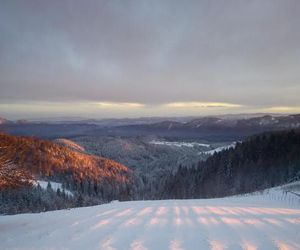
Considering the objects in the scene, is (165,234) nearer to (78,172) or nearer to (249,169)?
(249,169)

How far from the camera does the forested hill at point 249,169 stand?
78125 mm

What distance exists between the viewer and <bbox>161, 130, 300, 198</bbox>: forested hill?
256 feet

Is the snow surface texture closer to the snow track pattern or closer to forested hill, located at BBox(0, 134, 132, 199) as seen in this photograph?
the snow track pattern

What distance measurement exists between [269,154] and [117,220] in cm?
8302

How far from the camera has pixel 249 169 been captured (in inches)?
3452

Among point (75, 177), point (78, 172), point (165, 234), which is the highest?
point (165, 234)

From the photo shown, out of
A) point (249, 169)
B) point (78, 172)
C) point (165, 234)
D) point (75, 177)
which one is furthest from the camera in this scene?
point (78, 172)

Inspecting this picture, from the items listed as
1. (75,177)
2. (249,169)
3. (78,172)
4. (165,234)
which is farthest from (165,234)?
(78,172)

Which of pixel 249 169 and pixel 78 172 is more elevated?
pixel 249 169

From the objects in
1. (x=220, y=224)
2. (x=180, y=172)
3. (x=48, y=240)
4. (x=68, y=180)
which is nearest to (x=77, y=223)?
(x=48, y=240)

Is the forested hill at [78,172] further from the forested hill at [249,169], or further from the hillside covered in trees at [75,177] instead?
the forested hill at [249,169]

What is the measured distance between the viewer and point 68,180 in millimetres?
151125

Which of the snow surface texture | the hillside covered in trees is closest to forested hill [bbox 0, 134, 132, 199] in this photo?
the hillside covered in trees

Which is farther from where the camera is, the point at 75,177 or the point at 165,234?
the point at 75,177
